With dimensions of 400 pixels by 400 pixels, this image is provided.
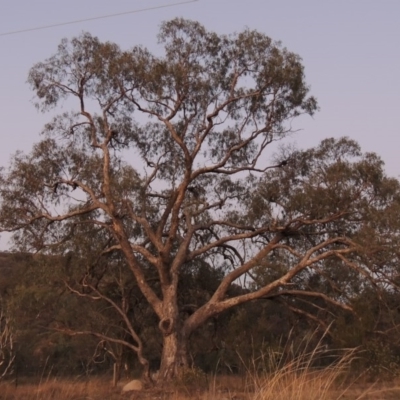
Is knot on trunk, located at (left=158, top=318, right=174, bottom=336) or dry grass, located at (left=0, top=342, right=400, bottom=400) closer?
dry grass, located at (left=0, top=342, right=400, bottom=400)

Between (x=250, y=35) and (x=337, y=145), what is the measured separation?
13.6ft

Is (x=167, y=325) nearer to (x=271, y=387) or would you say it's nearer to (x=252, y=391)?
(x=252, y=391)

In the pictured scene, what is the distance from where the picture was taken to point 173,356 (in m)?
19.2

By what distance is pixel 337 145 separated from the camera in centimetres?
2186

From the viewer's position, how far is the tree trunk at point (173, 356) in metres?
18.9

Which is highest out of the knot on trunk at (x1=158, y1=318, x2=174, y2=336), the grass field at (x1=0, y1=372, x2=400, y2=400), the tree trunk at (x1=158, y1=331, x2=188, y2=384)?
the knot on trunk at (x1=158, y1=318, x2=174, y2=336)

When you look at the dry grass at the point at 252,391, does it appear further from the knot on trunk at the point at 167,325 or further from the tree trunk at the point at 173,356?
the knot on trunk at the point at 167,325

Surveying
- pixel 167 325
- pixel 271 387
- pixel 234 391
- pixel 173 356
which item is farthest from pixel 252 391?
pixel 167 325

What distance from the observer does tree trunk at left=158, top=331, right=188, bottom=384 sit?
62.1 feet

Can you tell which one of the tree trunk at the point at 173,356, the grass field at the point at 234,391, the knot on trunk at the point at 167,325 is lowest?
the grass field at the point at 234,391

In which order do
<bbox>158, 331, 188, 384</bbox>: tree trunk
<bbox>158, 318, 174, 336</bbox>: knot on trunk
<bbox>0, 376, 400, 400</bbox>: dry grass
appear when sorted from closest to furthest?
1. <bbox>0, 376, 400, 400</bbox>: dry grass
2. <bbox>158, 331, 188, 384</bbox>: tree trunk
3. <bbox>158, 318, 174, 336</bbox>: knot on trunk

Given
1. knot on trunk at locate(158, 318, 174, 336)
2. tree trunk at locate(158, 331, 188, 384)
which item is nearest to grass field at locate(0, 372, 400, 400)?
tree trunk at locate(158, 331, 188, 384)

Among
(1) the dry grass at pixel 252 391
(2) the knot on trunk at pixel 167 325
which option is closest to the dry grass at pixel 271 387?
(1) the dry grass at pixel 252 391

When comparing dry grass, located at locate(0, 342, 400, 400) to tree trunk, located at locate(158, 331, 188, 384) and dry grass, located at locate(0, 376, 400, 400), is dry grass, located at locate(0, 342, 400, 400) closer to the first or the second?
dry grass, located at locate(0, 376, 400, 400)
